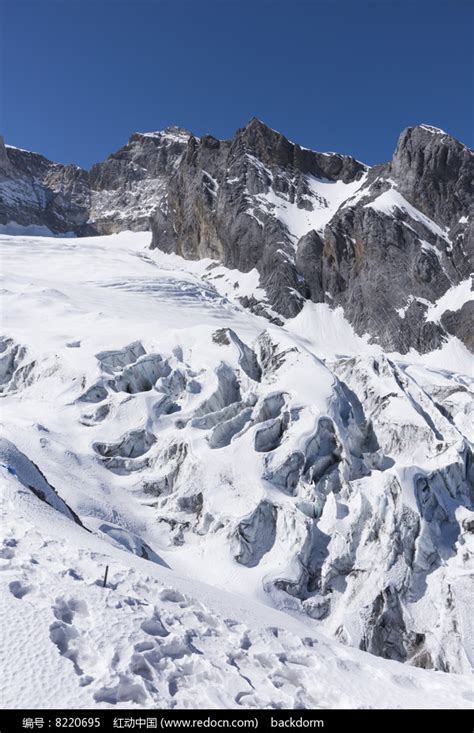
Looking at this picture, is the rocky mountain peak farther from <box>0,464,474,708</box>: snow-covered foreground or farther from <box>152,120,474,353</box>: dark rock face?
<box>0,464,474,708</box>: snow-covered foreground

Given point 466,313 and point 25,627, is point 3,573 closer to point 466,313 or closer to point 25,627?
point 25,627

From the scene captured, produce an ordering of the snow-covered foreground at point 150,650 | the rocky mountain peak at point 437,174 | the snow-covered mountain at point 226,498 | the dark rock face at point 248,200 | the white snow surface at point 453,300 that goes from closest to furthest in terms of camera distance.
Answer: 1. the snow-covered foreground at point 150,650
2. the snow-covered mountain at point 226,498
3. the white snow surface at point 453,300
4. the rocky mountain peak at point 437,174
5. the dark rock face at point 248,200

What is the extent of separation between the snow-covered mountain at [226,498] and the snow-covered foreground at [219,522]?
73 mm

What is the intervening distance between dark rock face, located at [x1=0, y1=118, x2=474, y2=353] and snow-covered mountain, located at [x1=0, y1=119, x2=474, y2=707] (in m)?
1.36

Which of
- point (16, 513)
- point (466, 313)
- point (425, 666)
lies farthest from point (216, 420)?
point (466, 313)

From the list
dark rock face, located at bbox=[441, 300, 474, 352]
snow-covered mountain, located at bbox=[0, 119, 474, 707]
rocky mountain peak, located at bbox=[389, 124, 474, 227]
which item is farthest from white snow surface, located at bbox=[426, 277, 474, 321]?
rocky mountain peak, located at bbox=[389, 124, 474, 227]

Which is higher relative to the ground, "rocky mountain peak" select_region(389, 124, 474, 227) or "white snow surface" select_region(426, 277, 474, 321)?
"rocky mountain peak" select_region(389, 124, 474, 227)

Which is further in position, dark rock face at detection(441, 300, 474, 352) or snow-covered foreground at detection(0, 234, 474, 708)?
dark rock face at detection(441, 300, 474, 352)

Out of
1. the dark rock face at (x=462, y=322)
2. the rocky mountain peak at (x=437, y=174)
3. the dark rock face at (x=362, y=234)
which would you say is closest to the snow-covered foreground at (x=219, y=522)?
the dark rock face at (x=462, y=322)

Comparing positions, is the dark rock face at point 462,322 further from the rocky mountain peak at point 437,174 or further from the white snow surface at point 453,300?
the rocky mountain peak at point 437,174

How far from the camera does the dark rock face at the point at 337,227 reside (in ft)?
316

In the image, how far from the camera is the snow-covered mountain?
9.89 meters

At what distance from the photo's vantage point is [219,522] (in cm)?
2928
